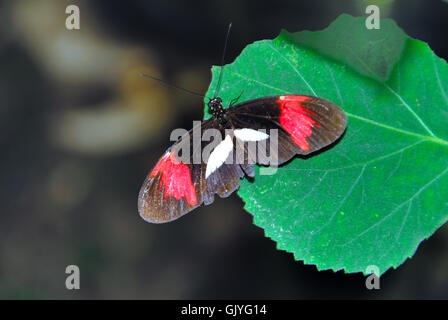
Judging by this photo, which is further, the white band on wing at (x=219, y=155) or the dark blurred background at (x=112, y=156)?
the dark blurred background at (x=112, y=156)

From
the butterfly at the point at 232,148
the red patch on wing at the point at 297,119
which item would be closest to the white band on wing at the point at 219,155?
the butterfly at the point at 232,148

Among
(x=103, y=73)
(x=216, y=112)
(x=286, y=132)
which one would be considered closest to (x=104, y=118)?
(x=103, y=73)

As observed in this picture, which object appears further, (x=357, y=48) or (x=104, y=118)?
(x=104, y=118)

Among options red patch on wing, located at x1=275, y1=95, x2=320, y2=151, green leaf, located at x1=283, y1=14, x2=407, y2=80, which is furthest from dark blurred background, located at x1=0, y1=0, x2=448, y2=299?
red patch on wing, located at x1=275, y1=95, x2=320, y2=151

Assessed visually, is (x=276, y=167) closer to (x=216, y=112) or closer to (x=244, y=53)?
(x=216, y=112)

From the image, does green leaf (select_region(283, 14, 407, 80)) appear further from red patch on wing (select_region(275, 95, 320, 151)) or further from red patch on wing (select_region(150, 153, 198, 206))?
red patch on wing (select_region(150, 153, 198, 206))

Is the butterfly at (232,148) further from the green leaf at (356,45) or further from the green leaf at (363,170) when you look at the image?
the green leaf at (356,45)

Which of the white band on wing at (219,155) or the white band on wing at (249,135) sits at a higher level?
the white band on wing at (249,135)
